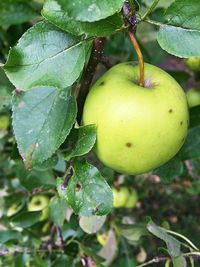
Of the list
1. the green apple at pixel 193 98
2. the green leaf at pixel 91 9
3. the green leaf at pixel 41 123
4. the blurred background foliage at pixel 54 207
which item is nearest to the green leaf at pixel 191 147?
the blurred background foliage at pixel 54 207

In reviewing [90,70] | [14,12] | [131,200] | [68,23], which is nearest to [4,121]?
[14,12]

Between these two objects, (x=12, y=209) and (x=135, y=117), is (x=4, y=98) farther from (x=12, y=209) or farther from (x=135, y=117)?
(x=12, y=209)

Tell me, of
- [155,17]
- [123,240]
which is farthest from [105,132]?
[123,240]

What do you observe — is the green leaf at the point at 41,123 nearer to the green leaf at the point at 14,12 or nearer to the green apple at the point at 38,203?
the green leaf at the point at 14,12

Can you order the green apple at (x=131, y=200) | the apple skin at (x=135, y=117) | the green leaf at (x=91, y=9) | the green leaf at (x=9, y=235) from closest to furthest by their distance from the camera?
the green leaf at (x=91, y=9) → the apple skin at (x=135, y=117) → the green leaf at (x=9, y=235) → the green apple at (x=131, y=200)

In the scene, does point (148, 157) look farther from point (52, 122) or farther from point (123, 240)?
point (123, 240)
